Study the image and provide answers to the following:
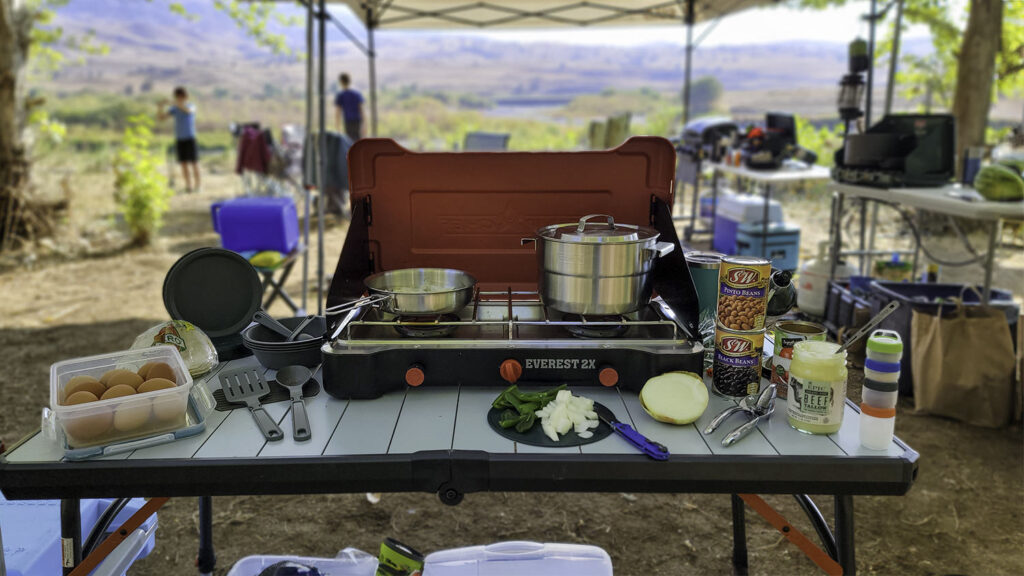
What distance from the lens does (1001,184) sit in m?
3.60

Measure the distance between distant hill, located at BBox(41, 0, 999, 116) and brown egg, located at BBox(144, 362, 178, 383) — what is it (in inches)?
1380

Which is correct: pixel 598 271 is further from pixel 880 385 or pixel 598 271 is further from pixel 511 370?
pixel 880 385

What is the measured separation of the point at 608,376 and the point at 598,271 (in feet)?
0.73

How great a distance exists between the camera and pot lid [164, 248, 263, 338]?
1815mm

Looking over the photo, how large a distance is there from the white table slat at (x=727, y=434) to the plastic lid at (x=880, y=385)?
0.68ft

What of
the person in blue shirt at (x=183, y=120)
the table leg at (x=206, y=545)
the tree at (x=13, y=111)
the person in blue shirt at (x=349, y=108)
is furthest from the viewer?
the person in blue shirt at (x=183, y=120)

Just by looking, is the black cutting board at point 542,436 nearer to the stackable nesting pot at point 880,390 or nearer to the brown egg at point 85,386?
the stackable nesting pot at point 880,390

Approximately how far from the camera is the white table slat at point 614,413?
126 cm

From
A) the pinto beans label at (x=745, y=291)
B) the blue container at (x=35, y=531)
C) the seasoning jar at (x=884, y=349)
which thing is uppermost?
the pinto beans label at (x=745, y=291)

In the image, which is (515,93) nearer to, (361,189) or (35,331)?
(35,331)

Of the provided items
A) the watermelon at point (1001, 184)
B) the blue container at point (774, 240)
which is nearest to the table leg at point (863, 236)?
the blue container at point (774, 240)

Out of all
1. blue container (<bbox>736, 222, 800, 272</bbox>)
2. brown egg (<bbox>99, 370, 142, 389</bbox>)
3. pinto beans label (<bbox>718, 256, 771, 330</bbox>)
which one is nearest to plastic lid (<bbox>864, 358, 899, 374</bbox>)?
pinto beans label (<bbox>718, 256, 771, 330</bbox>)

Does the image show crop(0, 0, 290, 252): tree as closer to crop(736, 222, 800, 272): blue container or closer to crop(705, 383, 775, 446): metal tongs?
crop(736, 222, 800, 272): blue container

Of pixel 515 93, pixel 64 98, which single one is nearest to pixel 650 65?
pixel 515 93
